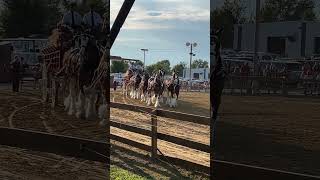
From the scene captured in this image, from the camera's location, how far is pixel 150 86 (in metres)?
4.79

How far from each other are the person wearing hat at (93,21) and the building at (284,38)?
5.15ft

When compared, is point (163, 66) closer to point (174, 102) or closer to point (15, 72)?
point (174, 102)

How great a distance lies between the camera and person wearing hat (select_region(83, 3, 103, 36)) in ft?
16.6

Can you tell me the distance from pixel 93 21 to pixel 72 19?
29 centimetres

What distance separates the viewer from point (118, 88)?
5.14 meters

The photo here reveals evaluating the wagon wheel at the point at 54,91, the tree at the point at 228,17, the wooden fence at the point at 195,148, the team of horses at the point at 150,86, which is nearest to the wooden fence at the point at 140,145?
the wooden fence at the point at 195,148

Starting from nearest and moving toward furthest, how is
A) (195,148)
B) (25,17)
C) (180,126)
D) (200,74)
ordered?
(200,74) < (195,148) < (180,126) < (25,17)

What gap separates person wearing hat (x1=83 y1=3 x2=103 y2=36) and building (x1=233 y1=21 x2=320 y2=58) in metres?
1.57

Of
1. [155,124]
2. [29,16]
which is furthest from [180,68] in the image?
[29,16]

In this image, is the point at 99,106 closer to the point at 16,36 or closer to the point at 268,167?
the point at 16,36

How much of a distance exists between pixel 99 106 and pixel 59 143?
671mm

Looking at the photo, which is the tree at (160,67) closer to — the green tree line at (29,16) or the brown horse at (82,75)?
the brown horse at (82,75)

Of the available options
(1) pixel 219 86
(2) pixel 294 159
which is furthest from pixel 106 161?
(2) pixel 294 159

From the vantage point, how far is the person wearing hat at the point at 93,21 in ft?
16.6
